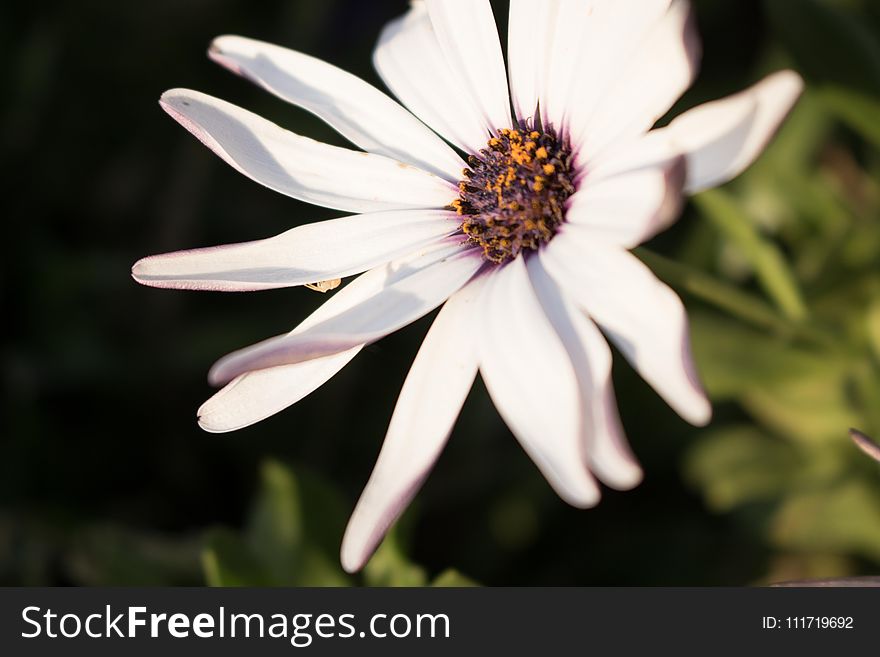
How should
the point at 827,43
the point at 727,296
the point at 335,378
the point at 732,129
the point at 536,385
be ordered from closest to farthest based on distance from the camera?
the point at 732,129 → the point at 536,385 → the point at 727,296 → the point at 827,43 → the point at 335,378

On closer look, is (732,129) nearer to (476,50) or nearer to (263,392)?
(476,50)

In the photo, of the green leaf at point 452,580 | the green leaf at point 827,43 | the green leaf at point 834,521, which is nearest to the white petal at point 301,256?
the green leaf at point 452,580

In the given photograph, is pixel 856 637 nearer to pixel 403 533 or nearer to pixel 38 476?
pixel 403 533

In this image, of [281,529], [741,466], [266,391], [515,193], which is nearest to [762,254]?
[515,193]

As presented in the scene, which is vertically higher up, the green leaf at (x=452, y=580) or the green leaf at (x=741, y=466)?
the green leaf at (x=741, y=466)

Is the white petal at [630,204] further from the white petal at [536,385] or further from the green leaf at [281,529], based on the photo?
the green leaf at [281,529]

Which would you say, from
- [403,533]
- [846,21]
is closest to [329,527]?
[403,533]

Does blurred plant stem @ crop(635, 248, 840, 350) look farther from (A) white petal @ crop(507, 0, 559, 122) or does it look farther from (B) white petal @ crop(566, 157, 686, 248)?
(A) white petal @ crop(507, 0, 559, 122)
